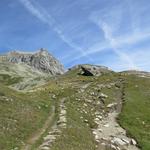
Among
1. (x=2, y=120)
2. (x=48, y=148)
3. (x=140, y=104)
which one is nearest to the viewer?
(x=48, y=148)

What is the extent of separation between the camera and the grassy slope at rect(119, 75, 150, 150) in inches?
2033

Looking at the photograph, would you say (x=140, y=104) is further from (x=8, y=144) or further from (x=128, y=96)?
(x=8, y=144)

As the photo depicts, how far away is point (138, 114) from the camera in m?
65.6

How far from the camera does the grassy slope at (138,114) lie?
169 ft

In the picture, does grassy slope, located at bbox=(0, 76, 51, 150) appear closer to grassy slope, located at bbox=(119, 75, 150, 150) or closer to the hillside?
the hillside

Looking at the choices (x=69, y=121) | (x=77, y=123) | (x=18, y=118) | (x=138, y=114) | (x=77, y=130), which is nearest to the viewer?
(x=77, y=130)

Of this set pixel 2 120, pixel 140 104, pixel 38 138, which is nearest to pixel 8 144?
pixel 38 138

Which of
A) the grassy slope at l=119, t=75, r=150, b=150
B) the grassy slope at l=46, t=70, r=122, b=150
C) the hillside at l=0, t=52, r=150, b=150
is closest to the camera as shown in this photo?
the grassy slope at l=46, t=70, r=122, b=150

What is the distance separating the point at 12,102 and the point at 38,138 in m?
16.7

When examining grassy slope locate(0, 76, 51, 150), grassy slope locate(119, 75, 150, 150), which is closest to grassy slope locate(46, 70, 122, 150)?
grassy slope locate(0, 76, 51, 150)

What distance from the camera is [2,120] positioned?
1859 inches

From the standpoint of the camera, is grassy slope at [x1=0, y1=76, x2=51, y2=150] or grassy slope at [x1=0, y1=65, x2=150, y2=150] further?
grassy slope at [x1=0, y1=65, x2=150, y2=150]

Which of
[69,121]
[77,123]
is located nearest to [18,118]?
[69,121]

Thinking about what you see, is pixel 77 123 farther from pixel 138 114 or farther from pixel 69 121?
pixel 138 114
